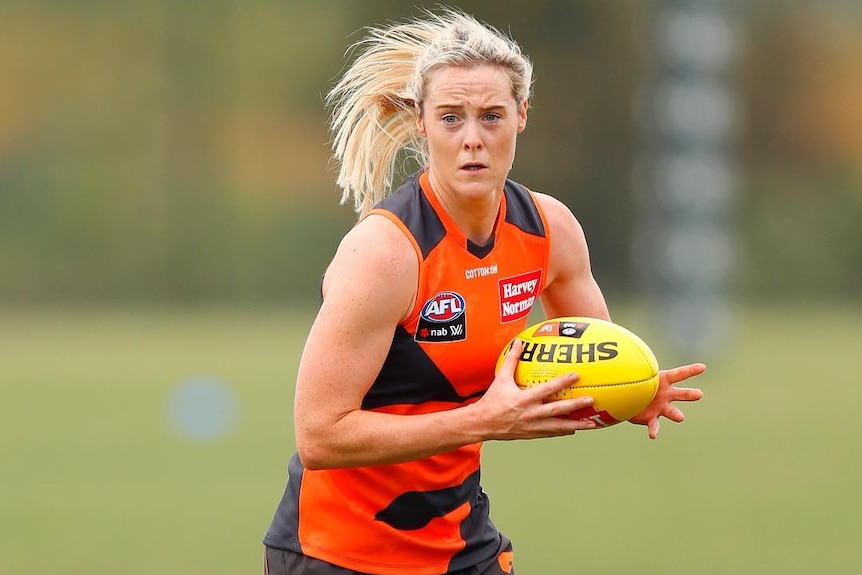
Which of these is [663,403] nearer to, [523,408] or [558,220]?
[558,220]

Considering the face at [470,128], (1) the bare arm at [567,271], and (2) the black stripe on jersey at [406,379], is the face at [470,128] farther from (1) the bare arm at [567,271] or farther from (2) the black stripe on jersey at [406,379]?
(2) the black stripe on jersey at [406,379]

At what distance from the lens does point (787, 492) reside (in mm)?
9414

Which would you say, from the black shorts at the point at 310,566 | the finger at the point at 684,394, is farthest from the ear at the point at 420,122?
the black shorts at the point at 310,566

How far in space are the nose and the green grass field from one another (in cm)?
385

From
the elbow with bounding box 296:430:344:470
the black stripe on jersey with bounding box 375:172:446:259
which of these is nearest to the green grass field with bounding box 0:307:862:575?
the elbow with bounding box 296:430:344:470

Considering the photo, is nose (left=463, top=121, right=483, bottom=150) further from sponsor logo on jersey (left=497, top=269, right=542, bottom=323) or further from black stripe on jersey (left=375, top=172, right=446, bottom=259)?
sponsor logo on jersey (left=497, top=269, right=542, bottom=323)

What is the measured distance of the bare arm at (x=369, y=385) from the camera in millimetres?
3535

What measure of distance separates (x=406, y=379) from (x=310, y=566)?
22.9 inches

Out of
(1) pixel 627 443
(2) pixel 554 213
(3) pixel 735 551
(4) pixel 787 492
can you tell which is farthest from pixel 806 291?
(2) pixel 554 213

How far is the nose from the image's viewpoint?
3752 millimetres

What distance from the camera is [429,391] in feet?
12.5

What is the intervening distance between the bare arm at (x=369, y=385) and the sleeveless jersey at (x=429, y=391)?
4.8 inches

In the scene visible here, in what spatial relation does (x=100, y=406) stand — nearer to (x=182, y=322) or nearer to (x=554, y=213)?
(x=182, y=322)

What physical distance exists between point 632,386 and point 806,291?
68.2 ft
